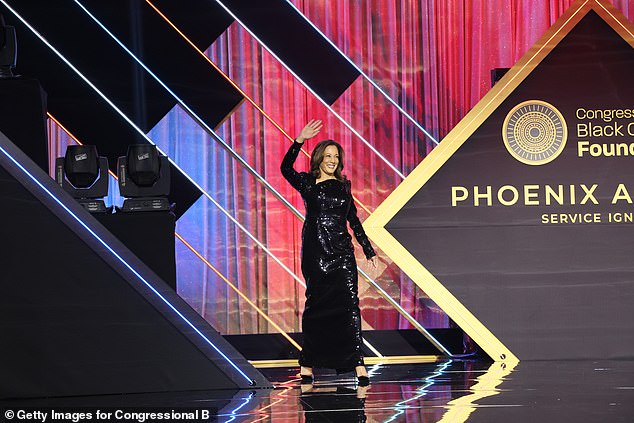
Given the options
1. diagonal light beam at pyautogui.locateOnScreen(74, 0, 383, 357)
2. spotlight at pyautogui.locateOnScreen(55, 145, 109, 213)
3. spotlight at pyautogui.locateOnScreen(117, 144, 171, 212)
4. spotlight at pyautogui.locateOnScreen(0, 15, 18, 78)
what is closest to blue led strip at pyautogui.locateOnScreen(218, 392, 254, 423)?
spotlight at pyautogui.locateOnScreen(117, 144, 171, 212)

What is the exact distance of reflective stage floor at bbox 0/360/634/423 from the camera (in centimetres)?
308

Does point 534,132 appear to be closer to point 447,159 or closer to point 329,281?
point 447,159

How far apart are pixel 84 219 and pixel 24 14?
9.96 ft

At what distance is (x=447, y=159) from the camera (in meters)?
5.30

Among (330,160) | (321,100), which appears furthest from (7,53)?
(321,100)

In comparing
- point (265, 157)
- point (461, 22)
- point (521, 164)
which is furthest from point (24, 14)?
point (521, 164)

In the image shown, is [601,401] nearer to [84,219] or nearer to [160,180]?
[84,219]

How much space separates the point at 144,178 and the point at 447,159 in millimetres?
1734

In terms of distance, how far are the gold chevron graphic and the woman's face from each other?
3.35 ft

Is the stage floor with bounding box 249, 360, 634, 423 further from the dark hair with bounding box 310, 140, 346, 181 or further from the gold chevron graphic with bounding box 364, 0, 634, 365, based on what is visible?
the dark hair with bounding box 310, 140, 346, 181

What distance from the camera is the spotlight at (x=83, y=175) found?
183 inches

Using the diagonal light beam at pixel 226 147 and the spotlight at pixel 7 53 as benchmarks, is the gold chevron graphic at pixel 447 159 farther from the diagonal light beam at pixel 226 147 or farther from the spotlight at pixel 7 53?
the spotlight at pixel 7 53

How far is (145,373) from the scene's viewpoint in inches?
144

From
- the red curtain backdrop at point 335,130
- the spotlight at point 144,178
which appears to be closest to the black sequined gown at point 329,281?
the spotlight at point 144,178
